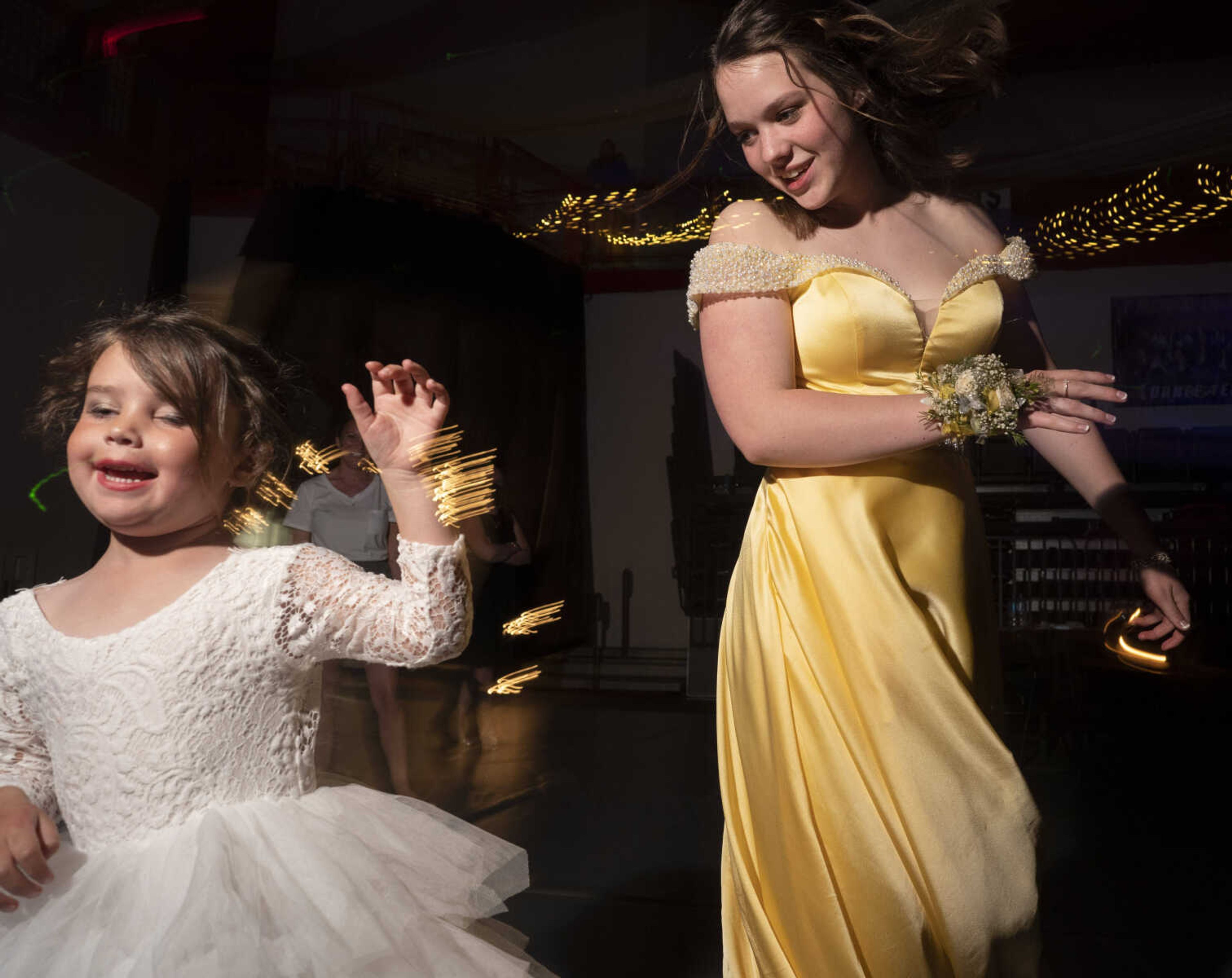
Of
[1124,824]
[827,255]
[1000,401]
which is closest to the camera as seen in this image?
[1000,401]

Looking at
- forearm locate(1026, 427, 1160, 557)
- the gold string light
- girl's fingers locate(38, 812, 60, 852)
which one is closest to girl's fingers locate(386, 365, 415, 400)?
girl's fingers locate(38, 812, 60, 852)

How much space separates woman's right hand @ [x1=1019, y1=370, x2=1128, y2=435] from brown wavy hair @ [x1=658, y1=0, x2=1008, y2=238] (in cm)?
26

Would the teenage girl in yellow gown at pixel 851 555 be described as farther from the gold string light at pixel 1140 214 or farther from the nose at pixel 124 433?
the nose at pixel 124 433

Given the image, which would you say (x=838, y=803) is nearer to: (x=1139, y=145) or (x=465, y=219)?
(x=1139, y=145)

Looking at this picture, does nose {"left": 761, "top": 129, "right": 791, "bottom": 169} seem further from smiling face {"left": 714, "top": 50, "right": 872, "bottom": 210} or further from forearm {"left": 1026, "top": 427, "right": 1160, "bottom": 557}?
forearm {"left": 1026, "top": 427, "right": 1160, "bottom": 557}

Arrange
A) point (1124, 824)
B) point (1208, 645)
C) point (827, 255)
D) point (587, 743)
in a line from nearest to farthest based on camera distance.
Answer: point (827, 255) < point (1208, 645) < point (1124, 824) < point (587, 743)

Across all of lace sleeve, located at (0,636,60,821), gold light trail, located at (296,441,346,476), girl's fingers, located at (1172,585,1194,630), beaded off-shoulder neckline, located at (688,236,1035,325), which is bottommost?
→ lace sleeve, located at (0,636,60,821)

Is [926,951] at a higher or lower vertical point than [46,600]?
lower

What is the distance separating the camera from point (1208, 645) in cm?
132

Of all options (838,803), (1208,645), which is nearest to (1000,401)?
(838,803)

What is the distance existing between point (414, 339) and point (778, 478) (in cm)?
89

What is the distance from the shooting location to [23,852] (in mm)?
847

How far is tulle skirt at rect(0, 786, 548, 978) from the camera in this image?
78cm

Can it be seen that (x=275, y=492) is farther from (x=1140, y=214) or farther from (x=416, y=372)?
(x=1140, y=214)
